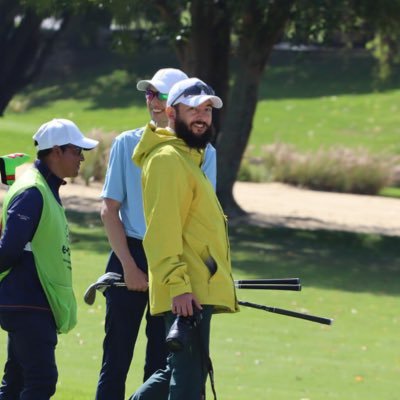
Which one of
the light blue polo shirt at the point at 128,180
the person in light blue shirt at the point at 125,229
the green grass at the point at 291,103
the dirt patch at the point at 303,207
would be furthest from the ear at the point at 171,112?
the green grass at the point at 291,103

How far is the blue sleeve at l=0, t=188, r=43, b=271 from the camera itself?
549cm

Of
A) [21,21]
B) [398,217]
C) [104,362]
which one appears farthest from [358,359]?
[21,21]

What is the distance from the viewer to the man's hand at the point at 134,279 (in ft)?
19.4

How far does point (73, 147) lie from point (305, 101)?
36.8 metres

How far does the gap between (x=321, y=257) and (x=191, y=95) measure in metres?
12.5

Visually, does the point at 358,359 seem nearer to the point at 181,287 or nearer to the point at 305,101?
the point at 181,287

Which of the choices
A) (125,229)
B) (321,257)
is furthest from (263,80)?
(125,229)

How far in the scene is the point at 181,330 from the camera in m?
5.14

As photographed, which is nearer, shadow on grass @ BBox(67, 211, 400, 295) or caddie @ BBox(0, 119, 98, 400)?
caddie @ BBox(0, 119, 98, 400)

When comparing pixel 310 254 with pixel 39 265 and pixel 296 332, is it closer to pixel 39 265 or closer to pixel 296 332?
pixel 296 332

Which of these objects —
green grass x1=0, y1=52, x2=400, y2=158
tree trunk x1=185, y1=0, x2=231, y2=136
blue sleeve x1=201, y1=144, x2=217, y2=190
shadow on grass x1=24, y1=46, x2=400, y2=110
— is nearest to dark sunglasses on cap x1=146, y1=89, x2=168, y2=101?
blue sleeve x1=201, y1=144, x2=217, y2=190

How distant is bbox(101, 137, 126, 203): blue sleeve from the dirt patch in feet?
49.0

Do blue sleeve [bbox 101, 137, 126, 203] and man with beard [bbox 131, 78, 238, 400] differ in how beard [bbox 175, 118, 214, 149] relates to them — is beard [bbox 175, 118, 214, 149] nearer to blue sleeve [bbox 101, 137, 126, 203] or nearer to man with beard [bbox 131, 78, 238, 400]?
man with beard [bbox 131, 78, 238, 400]

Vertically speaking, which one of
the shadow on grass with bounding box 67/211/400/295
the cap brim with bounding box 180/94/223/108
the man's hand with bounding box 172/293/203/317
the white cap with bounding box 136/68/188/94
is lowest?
the shadow on grass with bounding box 67/211/400/295
